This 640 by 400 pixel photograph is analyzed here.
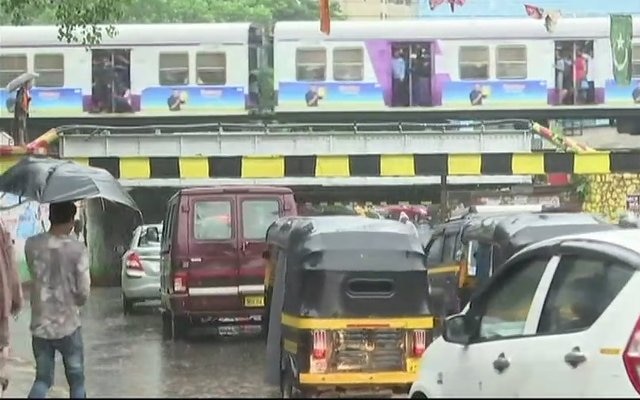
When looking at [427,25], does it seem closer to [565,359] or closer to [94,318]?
[94,318]

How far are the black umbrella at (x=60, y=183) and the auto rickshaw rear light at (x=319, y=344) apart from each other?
7.79ft

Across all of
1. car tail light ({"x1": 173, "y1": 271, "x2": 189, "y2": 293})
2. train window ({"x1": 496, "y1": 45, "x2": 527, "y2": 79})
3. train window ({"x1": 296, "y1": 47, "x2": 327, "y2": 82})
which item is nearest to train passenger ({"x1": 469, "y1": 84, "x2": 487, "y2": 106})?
train window ({"x1": 496, "y1": 45, "x2": 527, "y2": 79})

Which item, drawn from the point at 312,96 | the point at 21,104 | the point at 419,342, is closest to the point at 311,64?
the point at 312,96

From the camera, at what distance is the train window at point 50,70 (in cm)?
3050

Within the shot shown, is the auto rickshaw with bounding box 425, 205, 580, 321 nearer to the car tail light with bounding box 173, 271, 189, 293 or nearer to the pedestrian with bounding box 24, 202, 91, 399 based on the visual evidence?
the car tail light with bounding box 173, 271, 189, 293

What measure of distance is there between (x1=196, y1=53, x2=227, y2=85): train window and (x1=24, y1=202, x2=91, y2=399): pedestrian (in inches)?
856

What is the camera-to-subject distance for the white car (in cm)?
554

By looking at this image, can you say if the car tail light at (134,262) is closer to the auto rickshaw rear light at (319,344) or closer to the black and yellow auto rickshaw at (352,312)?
the black and yellow auto rickshaw at (352,312)

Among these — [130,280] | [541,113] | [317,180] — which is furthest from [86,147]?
[541,113]

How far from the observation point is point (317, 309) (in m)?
9.45

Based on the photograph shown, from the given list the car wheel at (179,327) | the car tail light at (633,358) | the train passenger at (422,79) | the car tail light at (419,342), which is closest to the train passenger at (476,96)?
the train passenger at (422,79)

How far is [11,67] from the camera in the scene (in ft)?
101

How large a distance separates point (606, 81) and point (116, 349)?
62.9 feet

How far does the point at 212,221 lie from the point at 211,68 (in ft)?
50.2
